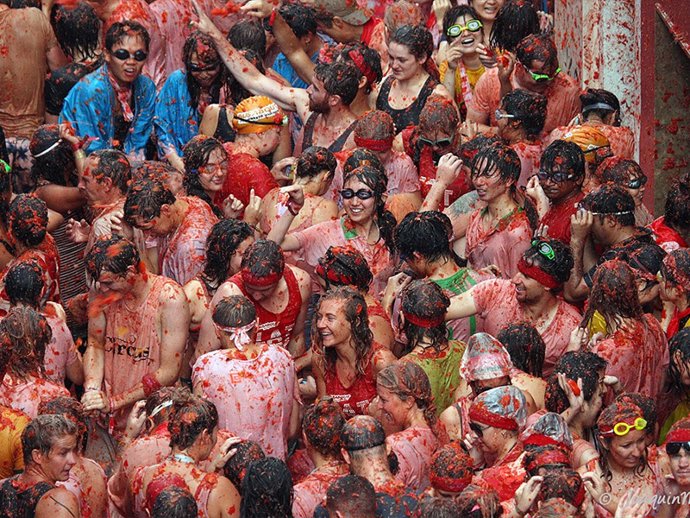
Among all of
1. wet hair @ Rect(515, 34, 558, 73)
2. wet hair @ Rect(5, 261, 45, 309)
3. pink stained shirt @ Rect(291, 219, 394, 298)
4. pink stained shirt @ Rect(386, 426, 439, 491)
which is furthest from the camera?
wet hair @ Rect(515, 34, 558, 73)

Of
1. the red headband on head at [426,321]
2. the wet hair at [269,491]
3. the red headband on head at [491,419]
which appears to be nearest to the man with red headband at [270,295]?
the red headband on head at [426,321]

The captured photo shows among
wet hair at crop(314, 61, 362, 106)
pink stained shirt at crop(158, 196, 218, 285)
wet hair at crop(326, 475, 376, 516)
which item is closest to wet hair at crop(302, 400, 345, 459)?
wet hair at crop(326, 475, 376, 516)

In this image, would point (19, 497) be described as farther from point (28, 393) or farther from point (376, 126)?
point (376, 126)

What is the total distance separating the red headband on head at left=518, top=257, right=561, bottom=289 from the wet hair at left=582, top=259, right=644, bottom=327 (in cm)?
53

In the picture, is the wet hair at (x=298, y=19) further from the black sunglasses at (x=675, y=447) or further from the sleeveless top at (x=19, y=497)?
the black sunglasses at (x=675, y=447)

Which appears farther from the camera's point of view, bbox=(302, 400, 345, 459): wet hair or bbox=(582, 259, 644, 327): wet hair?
bbox=(582, 259, 644, 327): wet hair

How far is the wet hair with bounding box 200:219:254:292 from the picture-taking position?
11.9 metres

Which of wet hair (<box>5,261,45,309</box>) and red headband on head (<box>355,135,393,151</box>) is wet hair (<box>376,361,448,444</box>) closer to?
wet hair (<box>5,261,45,309</box>)

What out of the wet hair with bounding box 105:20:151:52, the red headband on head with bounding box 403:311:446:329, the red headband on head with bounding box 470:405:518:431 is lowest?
the red headband on head with bounding box 403:311:446:329

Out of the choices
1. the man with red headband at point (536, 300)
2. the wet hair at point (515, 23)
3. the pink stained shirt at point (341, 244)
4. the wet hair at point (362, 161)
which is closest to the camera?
the man with red headband at point (536, 300)

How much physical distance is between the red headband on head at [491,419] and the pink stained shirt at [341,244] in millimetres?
2462

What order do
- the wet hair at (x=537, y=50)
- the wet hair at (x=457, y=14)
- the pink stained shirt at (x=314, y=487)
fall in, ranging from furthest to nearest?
1. the wet hair at (x=457, y=14)
2. the wet hair at (x=537, y=50)
3. the pink stained shirt at (x=314, y=487)

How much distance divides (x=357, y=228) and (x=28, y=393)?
275 centimetres

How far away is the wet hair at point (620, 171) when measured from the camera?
12.2 meters
